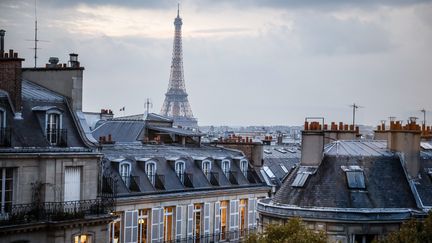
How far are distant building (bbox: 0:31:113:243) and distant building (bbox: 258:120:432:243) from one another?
24.5 ft

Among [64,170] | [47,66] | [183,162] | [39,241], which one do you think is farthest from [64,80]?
[183,162]

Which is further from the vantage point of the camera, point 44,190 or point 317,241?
point 44,190

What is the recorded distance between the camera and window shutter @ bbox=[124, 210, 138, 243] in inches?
1482

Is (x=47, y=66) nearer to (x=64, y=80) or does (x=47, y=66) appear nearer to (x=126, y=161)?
(x=64, y=80)

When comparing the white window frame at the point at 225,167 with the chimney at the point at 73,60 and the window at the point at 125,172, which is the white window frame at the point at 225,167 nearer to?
the window at the point at 125,172

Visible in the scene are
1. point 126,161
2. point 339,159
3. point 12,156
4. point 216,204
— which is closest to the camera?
point 12,156

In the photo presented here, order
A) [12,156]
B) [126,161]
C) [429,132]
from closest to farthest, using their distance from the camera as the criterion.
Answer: [12,156]
[126,161]
[429,132]

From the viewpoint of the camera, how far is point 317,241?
26.1m

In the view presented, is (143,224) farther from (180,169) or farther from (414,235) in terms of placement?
(414,235)

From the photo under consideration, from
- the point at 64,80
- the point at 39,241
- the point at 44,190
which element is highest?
the point at 64,80

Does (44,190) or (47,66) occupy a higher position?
(47,66)

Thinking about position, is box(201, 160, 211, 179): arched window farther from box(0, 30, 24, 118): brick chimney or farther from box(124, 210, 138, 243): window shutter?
box(0, 30, 24, 118): brick chimney

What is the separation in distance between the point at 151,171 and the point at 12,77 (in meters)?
10.8

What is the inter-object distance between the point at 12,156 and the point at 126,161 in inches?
363
